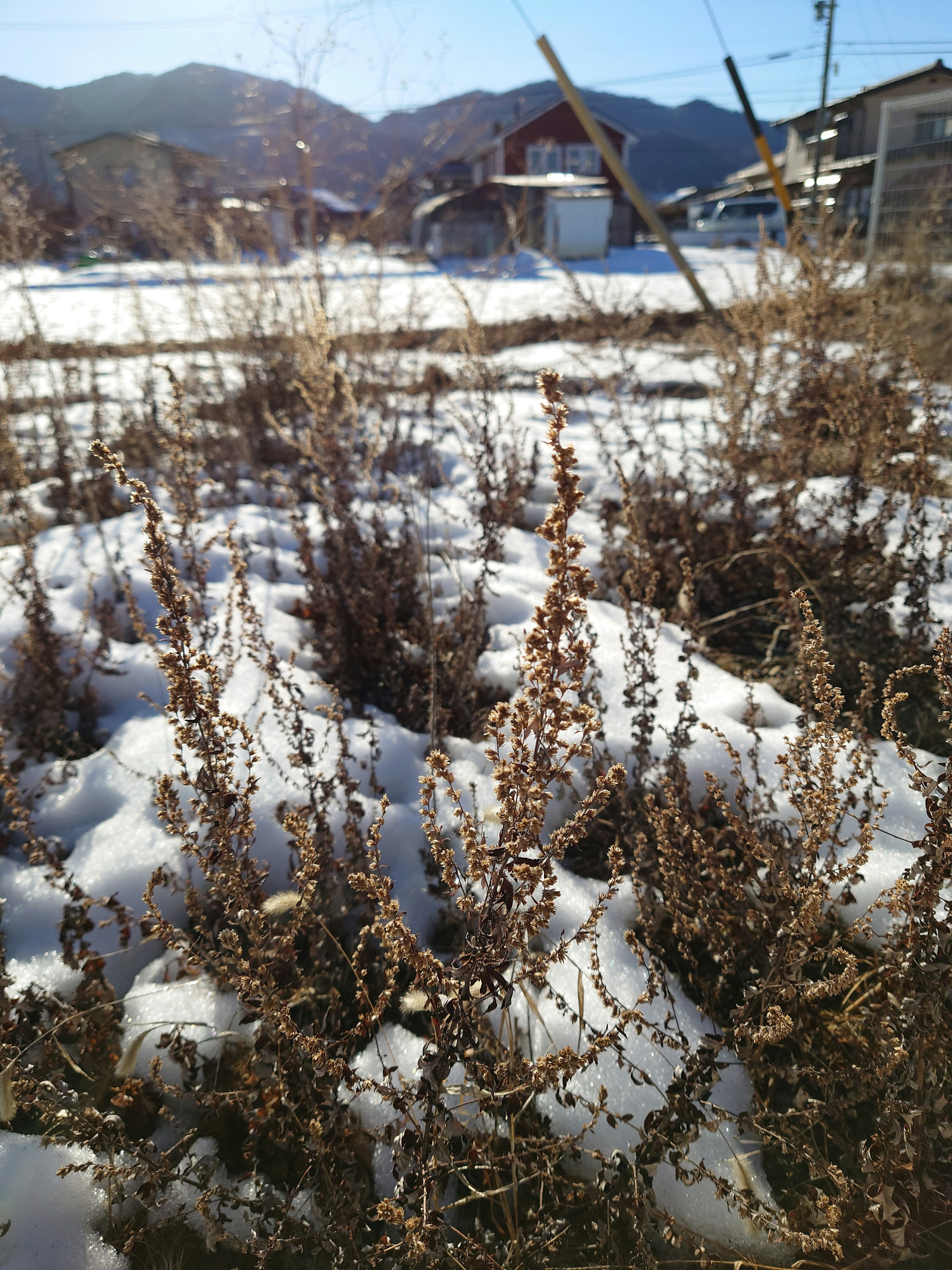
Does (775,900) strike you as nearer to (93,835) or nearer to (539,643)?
(539,643)

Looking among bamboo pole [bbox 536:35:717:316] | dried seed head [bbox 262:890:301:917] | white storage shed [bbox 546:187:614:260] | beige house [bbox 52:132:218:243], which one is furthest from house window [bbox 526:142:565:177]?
dried seed head [bbox 262:890:301:917]

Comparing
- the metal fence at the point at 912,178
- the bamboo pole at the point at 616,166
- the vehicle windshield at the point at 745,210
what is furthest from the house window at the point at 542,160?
the bamboo pole at the point at 616,166

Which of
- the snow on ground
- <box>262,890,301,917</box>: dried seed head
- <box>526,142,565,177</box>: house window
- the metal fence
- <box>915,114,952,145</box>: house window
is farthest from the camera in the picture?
<box>526,142,565,177</box>: house window

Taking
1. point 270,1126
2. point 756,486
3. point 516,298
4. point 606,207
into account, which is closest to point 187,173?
point 606,207

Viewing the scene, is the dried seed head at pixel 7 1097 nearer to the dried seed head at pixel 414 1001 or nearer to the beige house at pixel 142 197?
the dried seed head at pixel 414 1001

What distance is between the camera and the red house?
28641 millimetres

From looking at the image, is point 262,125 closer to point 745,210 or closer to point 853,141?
point 853,141

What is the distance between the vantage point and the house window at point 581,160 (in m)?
29.4

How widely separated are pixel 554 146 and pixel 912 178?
73.3 feet

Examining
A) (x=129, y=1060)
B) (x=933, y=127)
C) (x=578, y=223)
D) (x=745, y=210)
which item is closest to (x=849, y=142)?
(x=745, y=210)

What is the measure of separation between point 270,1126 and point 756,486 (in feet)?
9.58

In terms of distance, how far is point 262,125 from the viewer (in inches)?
248

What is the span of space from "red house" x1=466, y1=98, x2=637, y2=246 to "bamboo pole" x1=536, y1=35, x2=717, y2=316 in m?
25.8

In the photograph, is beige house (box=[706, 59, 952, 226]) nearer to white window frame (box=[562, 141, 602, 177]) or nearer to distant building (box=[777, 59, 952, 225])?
distant building (box=[777, 59, 952, 225])
